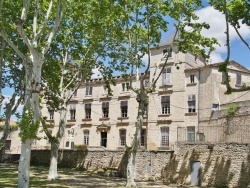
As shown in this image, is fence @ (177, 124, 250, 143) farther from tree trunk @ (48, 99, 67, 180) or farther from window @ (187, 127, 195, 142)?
tree trunk @ (48, 99, 67, 180)

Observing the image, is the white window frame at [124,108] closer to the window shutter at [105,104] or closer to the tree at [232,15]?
the window shutter at [105,104]

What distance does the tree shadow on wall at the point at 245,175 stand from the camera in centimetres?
2109

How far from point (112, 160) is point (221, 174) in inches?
428

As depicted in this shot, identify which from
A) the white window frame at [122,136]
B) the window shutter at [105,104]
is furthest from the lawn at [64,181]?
the window shutter at [105,104]

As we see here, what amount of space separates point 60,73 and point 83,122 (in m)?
23.8

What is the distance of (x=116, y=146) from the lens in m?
45.2

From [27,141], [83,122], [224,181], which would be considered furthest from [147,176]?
[83,122]

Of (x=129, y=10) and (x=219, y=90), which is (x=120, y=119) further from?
(x=129, y=10)

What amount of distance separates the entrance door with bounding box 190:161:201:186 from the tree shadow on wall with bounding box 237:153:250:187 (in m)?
3.16

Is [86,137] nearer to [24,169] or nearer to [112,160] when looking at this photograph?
[112,160]

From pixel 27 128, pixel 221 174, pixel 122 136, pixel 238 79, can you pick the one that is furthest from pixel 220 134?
pixel 122 136

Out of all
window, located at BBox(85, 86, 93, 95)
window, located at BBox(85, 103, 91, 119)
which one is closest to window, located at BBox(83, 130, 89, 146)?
window, located at BBox(85, 103, 91, 119)

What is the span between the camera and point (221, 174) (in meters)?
22.6

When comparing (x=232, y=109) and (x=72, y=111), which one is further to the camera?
(x=72, y=111)
